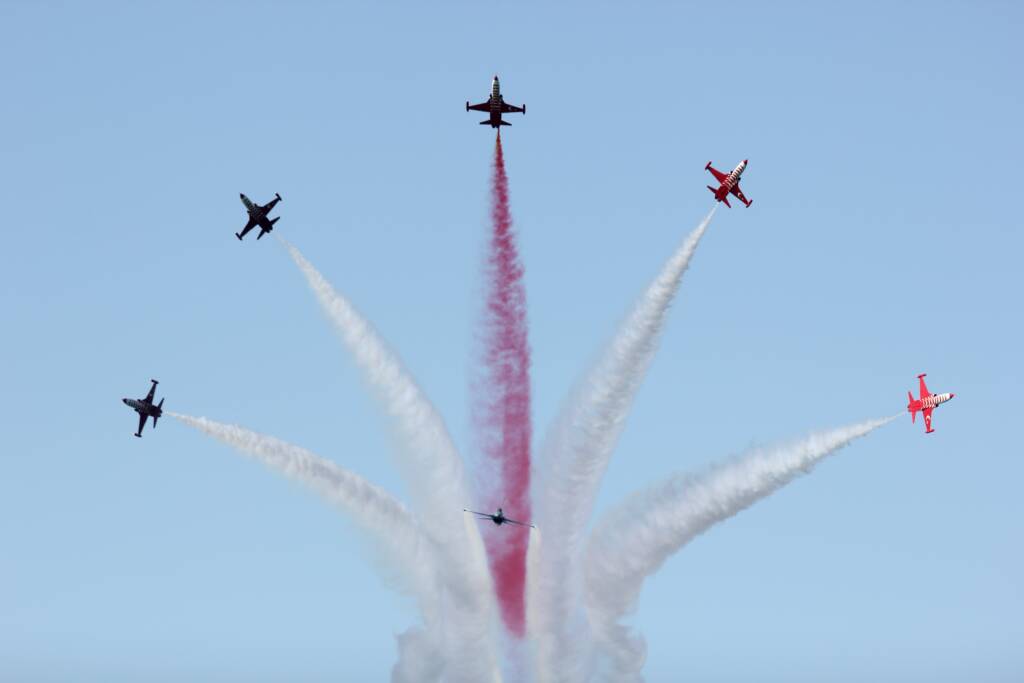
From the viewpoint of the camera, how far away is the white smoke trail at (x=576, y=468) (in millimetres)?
159500

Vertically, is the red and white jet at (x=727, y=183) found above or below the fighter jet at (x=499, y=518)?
above

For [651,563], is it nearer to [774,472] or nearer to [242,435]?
[774,472]

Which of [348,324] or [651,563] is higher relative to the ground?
[348,324]

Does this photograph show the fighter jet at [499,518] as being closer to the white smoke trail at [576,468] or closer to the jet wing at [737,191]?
the white smoke trail at [576,468]

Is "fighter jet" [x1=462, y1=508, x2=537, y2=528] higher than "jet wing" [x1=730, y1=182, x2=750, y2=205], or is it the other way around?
"jet wing" [x1=730, y1=182, x2=750, y2=205]

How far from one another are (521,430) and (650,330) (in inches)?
381

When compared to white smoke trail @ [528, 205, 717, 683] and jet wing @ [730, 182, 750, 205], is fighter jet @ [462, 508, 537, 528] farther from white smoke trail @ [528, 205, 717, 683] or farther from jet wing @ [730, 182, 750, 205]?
jet wing @ [730, 182, 750, 205]

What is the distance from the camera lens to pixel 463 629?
162 meters

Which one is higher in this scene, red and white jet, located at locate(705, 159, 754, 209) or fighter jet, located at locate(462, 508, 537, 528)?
red and white jet, located at locate(705, 159, 754, 209)

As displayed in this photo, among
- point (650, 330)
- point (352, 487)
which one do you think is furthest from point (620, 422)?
point (352, 487)

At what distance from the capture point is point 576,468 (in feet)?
528

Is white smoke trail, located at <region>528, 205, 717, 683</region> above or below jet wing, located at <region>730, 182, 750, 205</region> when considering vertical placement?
below

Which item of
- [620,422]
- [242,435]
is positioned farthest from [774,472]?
[242,435]

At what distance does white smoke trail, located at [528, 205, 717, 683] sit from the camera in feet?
523
